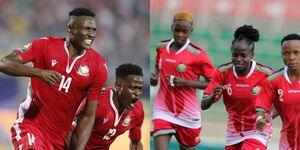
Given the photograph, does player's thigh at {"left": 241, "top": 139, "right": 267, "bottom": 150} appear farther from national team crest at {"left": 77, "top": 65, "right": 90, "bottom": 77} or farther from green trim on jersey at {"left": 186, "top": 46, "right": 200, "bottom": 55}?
national team crest at {"left": 77, "top": 65, "right": 90, "bottom": 77}

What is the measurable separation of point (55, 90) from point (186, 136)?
3540 millimetres

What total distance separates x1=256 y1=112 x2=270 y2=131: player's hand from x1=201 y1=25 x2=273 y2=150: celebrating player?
92 cm

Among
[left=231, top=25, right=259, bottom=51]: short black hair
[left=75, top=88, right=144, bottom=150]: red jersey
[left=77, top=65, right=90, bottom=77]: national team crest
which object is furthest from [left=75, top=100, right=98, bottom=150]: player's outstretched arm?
[left=231, top=25, right=259, bottom=51]: short black hair

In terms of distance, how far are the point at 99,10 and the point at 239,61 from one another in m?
8.55

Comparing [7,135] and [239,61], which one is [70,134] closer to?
[239,61]

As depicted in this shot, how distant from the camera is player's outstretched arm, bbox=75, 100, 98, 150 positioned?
7500 mm

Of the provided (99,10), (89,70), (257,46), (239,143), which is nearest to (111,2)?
(99,10)

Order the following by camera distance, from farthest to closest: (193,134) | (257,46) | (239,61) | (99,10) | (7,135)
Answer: (99,10), (257,46), (7,135), (193,134), (239,61)

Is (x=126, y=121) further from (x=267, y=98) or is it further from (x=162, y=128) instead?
(x=162, y=128)

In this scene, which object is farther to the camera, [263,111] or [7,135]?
[7,135]

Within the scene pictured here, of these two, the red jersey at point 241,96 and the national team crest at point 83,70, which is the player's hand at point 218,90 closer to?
the red jersey at point 241,96

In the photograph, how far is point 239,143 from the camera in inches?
353

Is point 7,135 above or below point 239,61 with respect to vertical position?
below

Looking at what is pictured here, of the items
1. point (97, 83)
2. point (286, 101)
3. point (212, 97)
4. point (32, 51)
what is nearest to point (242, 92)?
point (212, 97)
